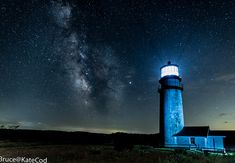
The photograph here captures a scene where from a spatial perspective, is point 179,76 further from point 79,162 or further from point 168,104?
point 79,162

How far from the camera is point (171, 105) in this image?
29219 mm

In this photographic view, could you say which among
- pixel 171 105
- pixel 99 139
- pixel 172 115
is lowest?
pixel 99 139

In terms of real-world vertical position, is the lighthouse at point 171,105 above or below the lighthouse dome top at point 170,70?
below

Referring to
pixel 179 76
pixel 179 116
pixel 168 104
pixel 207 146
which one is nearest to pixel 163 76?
pixel 179 76

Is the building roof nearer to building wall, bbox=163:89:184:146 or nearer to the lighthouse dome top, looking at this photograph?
building wall, bbox=163:89:184:146

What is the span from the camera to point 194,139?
89.2 ft

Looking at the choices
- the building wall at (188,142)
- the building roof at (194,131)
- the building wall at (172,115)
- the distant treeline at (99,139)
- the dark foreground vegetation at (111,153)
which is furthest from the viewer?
the distant treeline at (99,139)

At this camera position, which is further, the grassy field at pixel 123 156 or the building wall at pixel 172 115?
the building wall at pixel 172 115

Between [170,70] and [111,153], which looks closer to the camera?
[111,153]

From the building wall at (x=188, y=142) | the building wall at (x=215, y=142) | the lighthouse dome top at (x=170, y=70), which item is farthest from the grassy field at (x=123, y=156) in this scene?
the lighthouse dome top at (x=170, y=70)

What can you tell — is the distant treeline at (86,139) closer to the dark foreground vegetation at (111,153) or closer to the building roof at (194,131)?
the dark foreground vegetation at (111,153)

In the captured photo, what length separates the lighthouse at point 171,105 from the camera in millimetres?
29031

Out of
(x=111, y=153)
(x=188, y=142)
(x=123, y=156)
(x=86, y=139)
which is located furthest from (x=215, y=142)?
(x=86, y=139)

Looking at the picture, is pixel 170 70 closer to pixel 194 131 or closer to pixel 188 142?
pixel 194 131
